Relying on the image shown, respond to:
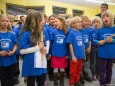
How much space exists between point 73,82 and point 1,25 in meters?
1.57

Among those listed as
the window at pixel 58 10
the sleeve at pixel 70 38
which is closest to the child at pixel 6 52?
the sleeve at pixel 70 38

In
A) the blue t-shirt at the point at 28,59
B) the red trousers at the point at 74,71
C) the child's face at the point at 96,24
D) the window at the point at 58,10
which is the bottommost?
the red trousers at the point at 74,71

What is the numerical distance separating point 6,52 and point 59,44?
989 mm

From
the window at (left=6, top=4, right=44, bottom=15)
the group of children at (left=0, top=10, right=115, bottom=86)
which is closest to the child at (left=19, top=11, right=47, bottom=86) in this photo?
the group of children at (left=0, top=10, right=115, bottom=86)

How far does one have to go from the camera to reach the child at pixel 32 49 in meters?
2.57

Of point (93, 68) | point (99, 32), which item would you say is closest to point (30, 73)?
point (99, 32)

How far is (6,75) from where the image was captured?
121 inches

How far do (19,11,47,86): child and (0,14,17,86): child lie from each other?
50 centimetres

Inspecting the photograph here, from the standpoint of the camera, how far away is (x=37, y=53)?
2596mm

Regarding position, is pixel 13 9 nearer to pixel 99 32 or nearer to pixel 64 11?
pixel 64 11

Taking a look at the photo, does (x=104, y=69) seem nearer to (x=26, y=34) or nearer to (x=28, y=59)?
(x=28, y=59)

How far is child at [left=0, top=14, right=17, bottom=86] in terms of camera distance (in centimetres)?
301

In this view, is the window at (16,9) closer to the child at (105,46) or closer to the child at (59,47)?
the child at (59,47)

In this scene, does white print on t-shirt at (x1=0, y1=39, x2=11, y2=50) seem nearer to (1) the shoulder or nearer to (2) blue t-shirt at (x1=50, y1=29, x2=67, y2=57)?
(1) the shoulder
